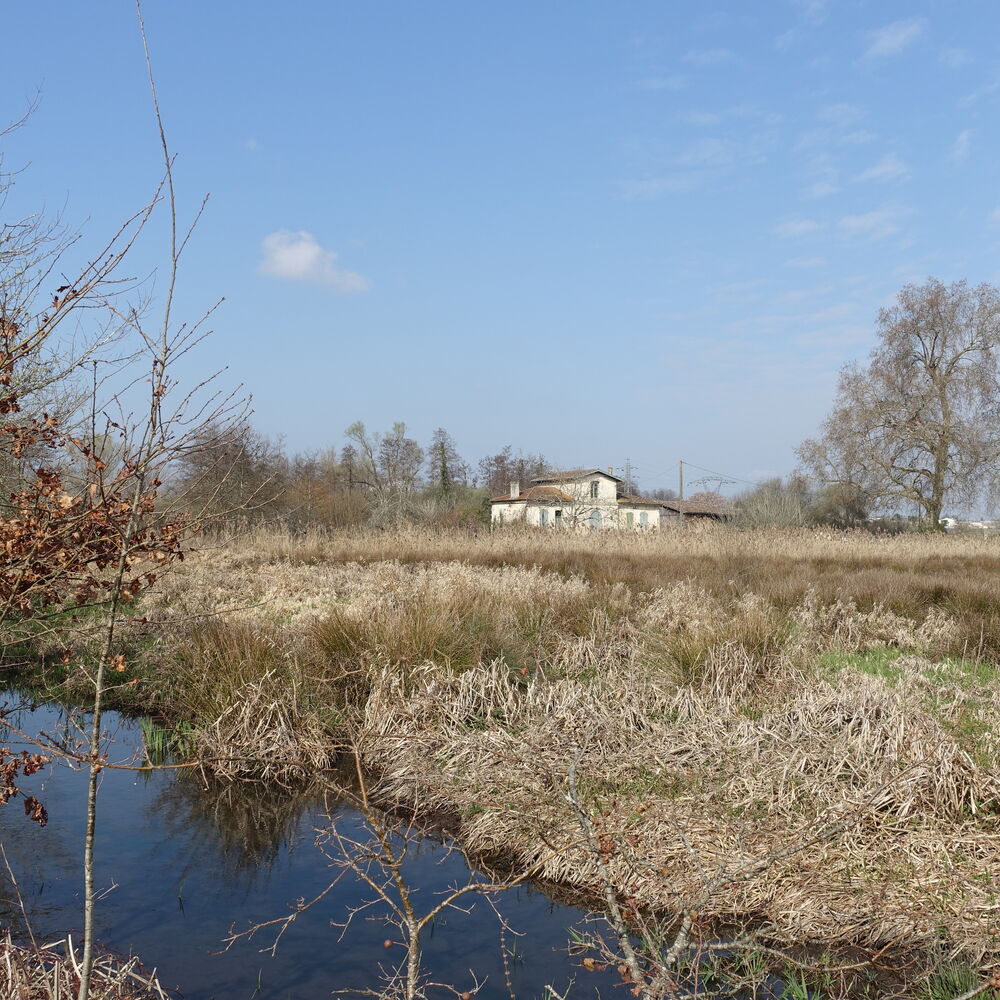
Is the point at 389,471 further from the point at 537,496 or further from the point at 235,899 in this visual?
the point at 235,899

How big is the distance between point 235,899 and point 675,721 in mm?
3152

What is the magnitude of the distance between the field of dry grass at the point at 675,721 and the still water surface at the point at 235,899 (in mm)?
411

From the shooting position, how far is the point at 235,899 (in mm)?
4723

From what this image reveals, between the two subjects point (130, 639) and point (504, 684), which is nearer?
point (504, 684)

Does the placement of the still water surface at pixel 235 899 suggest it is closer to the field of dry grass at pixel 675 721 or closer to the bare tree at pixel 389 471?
the field of dry grass at pixel 675 721

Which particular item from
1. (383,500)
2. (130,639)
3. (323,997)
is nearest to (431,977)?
(323,997)

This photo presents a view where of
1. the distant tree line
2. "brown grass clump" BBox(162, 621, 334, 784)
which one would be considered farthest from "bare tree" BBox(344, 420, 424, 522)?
"brown grass clump" BBox(162, 621, 334, 784)

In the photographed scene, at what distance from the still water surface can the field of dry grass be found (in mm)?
411

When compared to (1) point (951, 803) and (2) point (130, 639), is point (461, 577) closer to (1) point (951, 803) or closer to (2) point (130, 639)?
(2) point (130, 639)

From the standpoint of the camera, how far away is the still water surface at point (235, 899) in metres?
3.99

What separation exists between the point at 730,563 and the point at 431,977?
11.5m

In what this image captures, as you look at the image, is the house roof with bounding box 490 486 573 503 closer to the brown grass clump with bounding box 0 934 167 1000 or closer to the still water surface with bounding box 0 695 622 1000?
the still water surface with bounding box 0 695 622 1000

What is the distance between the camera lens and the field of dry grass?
166 inches

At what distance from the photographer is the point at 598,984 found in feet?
13.1
